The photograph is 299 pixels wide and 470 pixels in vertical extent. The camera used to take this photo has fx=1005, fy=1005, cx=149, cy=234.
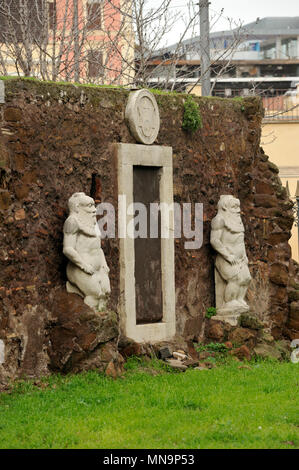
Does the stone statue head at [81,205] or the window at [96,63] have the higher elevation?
the window at [96,63]

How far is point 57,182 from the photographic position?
11172 millimetres

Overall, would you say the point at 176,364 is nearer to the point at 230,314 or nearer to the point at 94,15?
the point at 230,314

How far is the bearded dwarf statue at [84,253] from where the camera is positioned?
10.9 metres

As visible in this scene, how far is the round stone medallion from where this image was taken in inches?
480

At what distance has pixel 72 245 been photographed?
1092cm

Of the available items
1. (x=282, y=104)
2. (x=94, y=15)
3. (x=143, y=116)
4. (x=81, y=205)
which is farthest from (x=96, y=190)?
(x=282, y=104)

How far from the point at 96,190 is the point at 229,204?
2.32 meters

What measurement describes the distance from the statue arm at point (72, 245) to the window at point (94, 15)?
327 inches

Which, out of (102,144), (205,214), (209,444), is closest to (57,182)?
(102,144)

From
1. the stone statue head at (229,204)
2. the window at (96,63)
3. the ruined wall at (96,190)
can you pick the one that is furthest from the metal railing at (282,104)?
the stone statue head at (229,204)

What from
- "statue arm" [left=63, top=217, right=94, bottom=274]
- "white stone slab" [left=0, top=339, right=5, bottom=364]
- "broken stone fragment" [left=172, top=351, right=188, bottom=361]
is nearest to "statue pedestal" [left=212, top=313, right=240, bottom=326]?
"broken stone fragment" [left=172, top=351, right=188, bottom=361]

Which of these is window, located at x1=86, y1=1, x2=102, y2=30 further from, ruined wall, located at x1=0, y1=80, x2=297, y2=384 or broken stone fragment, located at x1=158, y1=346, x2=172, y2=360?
broken stone fragment, located at x1=158, y1=346, x2=172, y2=360
